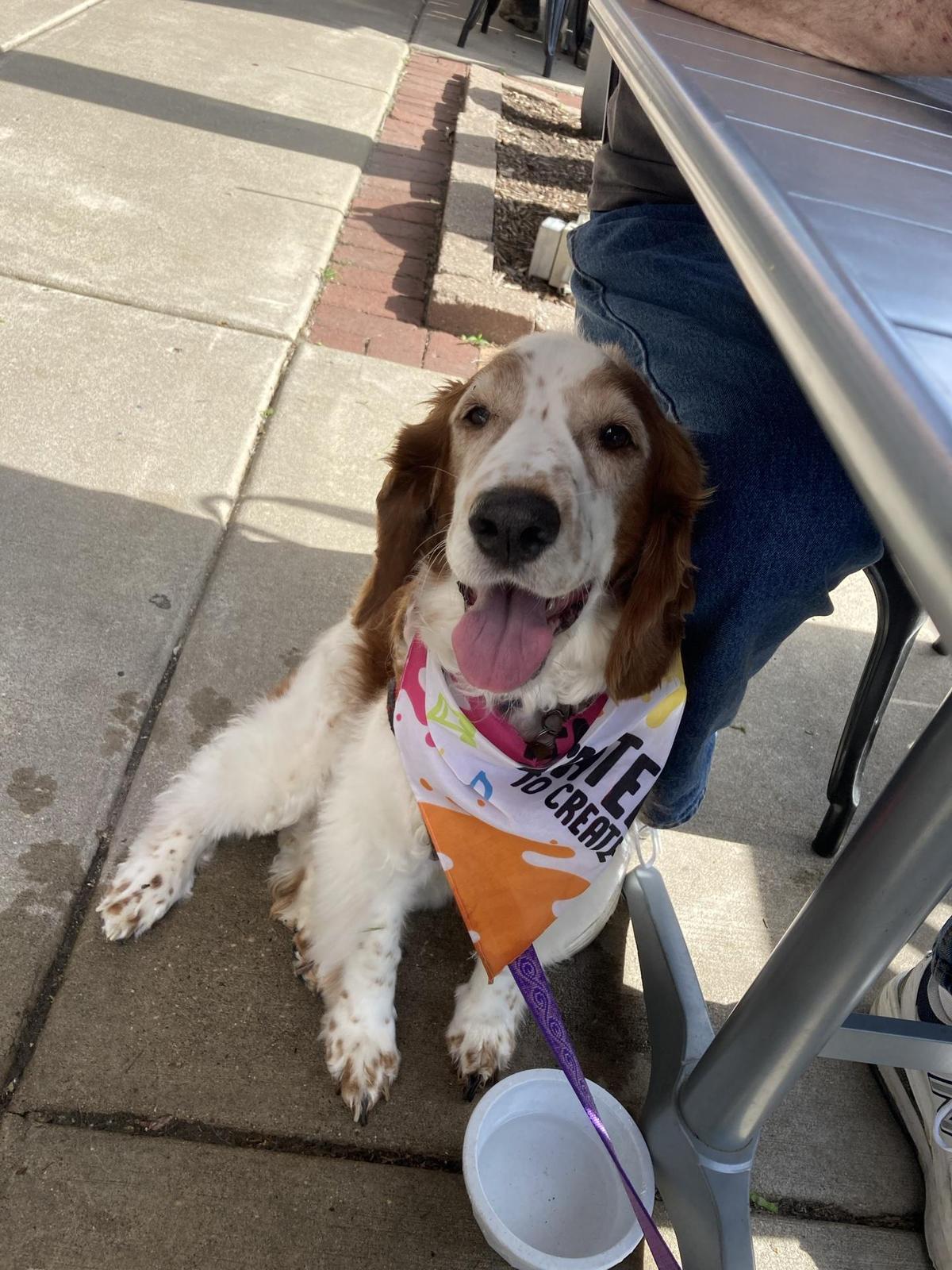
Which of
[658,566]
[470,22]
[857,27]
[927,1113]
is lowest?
[927,1113]

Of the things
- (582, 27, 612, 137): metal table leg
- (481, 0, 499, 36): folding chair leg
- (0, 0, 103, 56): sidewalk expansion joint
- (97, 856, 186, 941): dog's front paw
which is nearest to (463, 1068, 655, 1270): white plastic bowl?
(97, 856, 186, 941): dog's front paw

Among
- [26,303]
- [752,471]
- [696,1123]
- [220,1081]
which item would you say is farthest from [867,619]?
[26,303]

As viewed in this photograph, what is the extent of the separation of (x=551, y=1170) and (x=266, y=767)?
3.66 ft

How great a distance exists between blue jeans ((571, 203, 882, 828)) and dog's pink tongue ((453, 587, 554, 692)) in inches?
12.8

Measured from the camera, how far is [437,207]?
6270mm

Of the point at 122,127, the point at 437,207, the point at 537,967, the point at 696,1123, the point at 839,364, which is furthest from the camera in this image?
the point at 437,207

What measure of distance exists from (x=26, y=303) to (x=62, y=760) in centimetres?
244

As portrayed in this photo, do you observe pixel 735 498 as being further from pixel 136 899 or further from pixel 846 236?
pixel 136 899

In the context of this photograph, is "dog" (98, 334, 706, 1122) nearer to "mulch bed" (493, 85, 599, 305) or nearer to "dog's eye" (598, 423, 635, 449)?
"dog's eye" (598, 423, 635, 449)

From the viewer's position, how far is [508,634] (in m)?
1.89

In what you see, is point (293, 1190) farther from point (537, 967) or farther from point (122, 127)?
point (122, 127)

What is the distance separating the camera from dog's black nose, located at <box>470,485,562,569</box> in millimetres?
1731

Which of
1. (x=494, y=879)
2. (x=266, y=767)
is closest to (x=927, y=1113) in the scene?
(x=494, y=879)

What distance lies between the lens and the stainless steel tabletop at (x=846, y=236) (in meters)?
0.77
